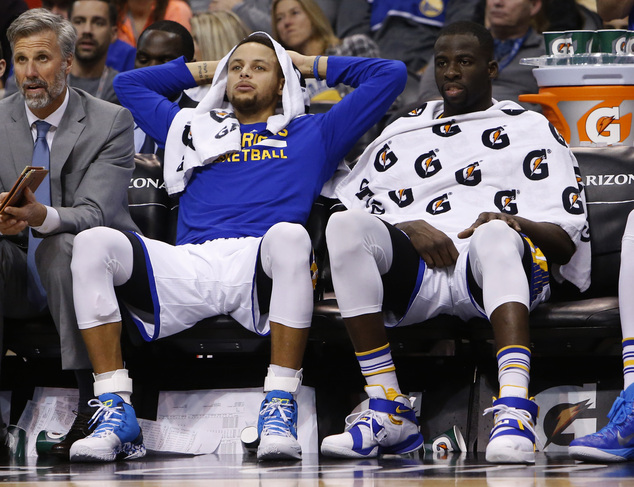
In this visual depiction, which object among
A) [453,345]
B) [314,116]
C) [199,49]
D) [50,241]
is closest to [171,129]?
[314,116]

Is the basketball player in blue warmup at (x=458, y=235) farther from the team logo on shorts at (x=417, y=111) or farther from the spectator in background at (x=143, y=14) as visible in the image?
the spectator in background at (x=143, y=14)

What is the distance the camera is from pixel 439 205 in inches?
117

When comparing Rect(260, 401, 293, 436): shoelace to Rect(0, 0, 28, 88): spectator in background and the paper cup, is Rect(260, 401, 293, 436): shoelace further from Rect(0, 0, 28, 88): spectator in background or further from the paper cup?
Rect(0, 0, 28, 88): spectator in background

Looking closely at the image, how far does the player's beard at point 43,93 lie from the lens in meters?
3.00

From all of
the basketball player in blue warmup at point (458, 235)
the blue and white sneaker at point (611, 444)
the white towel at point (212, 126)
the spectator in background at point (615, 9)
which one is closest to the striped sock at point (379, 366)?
the basketball player in blue warmup at point (458, 235)

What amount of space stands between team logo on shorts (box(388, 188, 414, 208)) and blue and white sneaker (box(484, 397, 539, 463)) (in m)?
0.83

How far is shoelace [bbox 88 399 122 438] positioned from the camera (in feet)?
8.27

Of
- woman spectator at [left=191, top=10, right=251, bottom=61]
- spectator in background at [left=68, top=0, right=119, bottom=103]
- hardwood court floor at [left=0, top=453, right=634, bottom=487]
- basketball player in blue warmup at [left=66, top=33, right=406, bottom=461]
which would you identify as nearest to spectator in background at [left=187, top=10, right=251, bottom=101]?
woman spectator at [left=191, top=10, right=251, bottom=61]

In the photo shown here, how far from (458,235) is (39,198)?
1.23m

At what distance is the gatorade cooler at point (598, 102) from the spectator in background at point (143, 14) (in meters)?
2.20

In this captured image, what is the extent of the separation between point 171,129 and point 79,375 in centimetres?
91

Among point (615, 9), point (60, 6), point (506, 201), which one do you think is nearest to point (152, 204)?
point (506, 201)

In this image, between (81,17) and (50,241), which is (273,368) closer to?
(50,241)

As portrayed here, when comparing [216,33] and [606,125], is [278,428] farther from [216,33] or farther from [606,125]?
[216,33]
